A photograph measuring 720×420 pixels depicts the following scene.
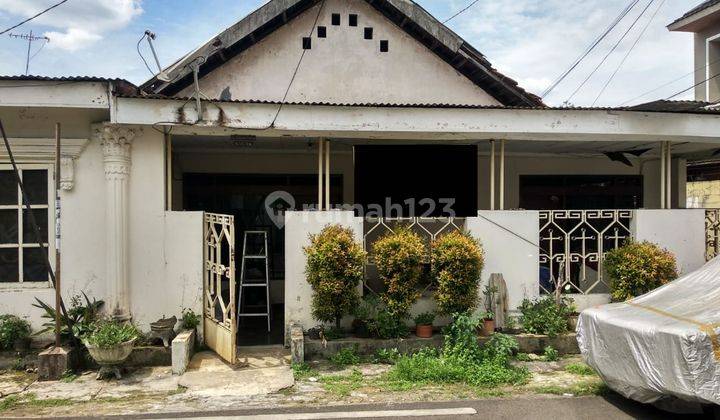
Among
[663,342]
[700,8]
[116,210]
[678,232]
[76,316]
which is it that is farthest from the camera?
[700,8]

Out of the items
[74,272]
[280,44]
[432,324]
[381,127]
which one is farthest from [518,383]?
[280,44]

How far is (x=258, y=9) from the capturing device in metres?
8.52

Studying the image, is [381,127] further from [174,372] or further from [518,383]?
[174,372]

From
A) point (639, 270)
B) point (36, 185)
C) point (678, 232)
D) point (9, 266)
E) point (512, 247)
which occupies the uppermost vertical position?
point (36, 185)

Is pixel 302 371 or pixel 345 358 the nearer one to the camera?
pixel 302 371

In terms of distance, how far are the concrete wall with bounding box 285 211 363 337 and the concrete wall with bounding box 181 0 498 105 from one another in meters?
2.94

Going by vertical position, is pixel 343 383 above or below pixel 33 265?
below

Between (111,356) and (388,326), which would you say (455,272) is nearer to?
(388,326)

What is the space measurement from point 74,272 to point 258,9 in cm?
506

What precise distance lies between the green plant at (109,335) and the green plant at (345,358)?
8.17 feet

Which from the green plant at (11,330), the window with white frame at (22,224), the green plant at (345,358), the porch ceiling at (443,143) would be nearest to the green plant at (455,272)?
the green plant at (345,358)

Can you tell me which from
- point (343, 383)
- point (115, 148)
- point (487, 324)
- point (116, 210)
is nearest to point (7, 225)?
point (116, 210)

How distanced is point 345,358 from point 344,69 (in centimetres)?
523

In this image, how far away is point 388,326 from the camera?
666 centimetres
